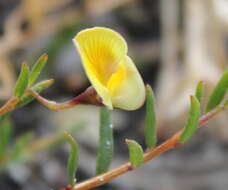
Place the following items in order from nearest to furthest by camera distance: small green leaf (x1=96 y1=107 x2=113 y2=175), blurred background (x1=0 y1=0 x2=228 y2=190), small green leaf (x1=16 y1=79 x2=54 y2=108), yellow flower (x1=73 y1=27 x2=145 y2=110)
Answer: yellow flower (x1=73 y1=27 x2=145 y2=110), small green leaf (x1=16 y1=79 x2=54 y2=108), small green leaf (x1=96 y1=107 x2=113 y2=175), blurred background (x1=0 y1=0 x2=228 y2=190)

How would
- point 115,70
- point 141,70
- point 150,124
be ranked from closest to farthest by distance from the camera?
point 115,70, point 150,124, point 141,70

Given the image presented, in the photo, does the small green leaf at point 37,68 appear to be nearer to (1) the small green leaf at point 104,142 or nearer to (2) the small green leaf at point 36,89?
(2) the small green leaf at point 36,89

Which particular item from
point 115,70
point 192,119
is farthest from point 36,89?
point 192,119

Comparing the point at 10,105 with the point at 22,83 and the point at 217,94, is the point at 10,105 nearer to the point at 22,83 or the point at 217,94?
the point at 22,83

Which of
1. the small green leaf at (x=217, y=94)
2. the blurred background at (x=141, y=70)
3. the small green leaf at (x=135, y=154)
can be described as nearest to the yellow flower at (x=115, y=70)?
the small green leaf at (x=135, y=154)

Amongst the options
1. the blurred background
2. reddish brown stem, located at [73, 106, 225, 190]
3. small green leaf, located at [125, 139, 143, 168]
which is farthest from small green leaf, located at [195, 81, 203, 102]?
the blurred background

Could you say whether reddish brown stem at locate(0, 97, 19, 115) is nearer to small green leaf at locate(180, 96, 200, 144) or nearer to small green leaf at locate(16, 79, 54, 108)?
small green leaf at locate(16, 79, 54, 108)
